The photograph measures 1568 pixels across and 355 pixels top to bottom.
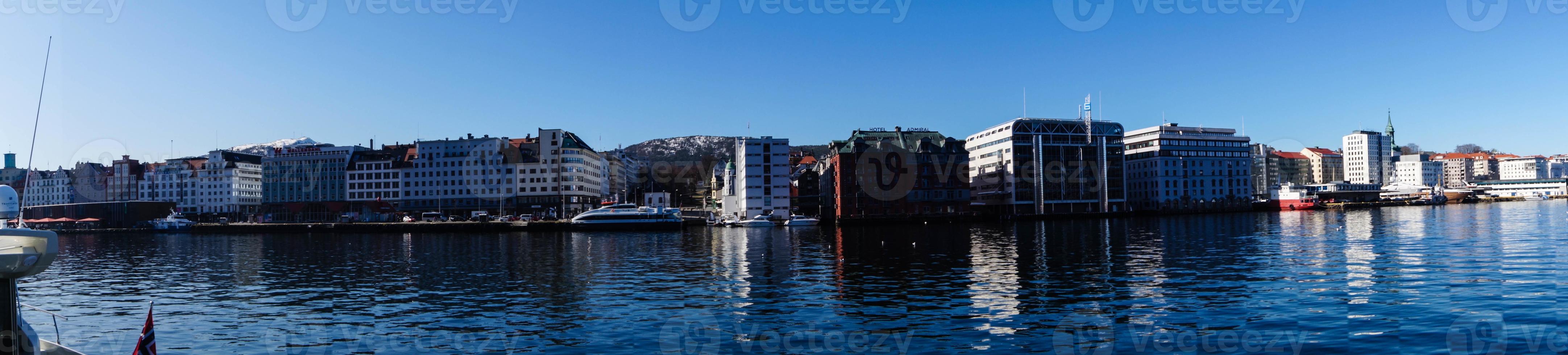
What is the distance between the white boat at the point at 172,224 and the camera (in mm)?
158125

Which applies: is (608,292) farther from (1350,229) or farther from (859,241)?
(1350,229)

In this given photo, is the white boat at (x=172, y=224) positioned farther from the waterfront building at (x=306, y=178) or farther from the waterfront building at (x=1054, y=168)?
the waterfront building at (x=1054, y=168)

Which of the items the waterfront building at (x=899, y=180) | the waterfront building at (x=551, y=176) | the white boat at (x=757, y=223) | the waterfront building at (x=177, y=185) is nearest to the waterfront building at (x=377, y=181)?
the waterfront building at (x=551, y=176)

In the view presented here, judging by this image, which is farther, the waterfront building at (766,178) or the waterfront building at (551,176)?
the waterfront building at (551,176)

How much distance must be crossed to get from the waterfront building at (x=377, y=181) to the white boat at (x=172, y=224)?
2716 cm

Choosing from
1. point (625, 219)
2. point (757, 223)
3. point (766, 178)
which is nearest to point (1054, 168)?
point (766, 178)

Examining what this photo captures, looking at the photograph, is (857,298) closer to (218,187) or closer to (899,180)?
(899,180)

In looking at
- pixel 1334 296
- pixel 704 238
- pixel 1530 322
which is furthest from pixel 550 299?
pixel 704 238

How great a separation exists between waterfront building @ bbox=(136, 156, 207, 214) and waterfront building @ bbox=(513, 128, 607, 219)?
80273 mm

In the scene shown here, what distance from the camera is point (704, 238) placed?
10281 centimetres

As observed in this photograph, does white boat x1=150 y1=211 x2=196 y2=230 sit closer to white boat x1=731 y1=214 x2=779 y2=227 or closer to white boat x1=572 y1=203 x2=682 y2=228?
white boat x1=572 y1=203 x2=682 y2=228

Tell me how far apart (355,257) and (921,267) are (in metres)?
48.9

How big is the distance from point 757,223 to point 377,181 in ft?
290

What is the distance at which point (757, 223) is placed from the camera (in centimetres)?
14062
